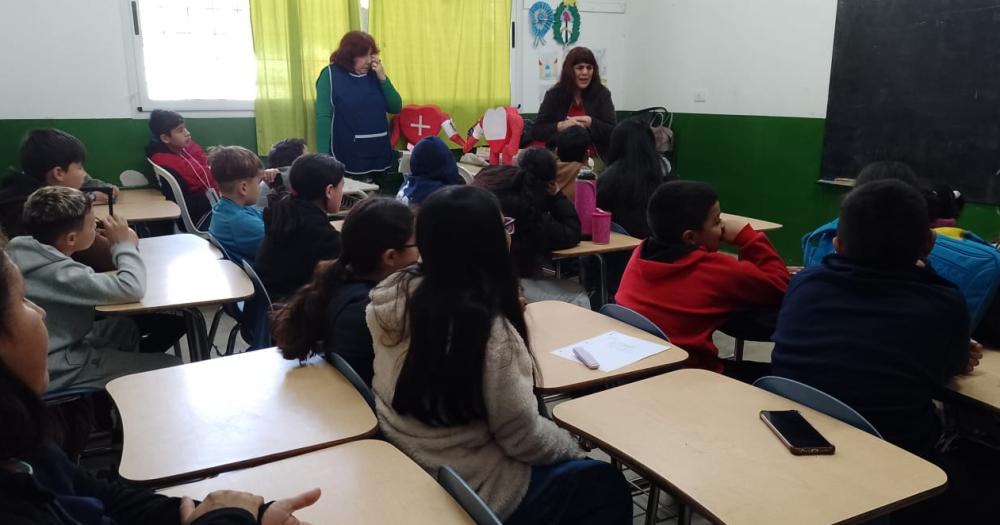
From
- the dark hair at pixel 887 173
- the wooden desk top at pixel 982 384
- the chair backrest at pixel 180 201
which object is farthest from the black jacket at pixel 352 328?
the chair backrest at pixel 180 201

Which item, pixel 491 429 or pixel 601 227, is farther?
pixel 601 227

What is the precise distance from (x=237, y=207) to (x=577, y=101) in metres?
2.61

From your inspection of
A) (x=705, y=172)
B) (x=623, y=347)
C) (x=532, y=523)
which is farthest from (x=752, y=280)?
(x=705, y=172)

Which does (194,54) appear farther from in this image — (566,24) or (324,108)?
(566,24)

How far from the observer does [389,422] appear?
5.10ft

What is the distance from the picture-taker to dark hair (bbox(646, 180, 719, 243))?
2.30 meters

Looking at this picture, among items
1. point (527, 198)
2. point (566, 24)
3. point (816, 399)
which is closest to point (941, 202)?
point (816, 399)

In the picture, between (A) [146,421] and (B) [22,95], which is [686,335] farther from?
(B) [22,95]

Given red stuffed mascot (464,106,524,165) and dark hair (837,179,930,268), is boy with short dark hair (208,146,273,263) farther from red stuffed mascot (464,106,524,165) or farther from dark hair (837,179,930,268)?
dark hair (837,179,930,268)

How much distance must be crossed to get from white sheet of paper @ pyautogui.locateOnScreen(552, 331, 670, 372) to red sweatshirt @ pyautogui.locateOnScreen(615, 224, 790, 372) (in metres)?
0.23

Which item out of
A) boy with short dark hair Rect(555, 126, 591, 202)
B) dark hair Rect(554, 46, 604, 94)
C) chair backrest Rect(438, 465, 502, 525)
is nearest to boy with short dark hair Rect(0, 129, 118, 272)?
boy with short dark hair Rect(555, 126, 591, 202)

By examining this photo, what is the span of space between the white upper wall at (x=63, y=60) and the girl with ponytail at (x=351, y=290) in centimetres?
374

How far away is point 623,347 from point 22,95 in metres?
4.46

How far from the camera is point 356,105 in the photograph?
5.19m
